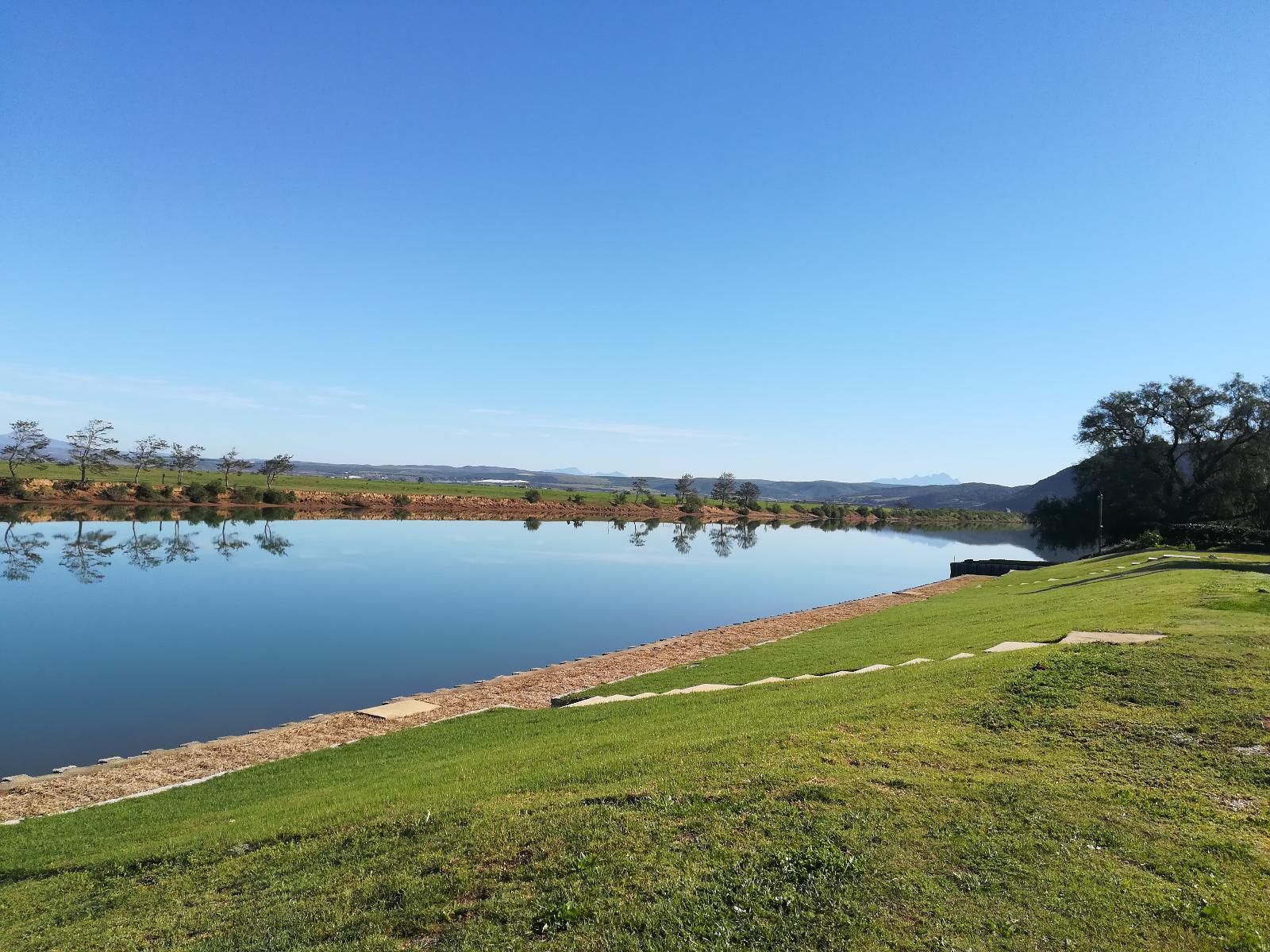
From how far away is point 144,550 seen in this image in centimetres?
5469

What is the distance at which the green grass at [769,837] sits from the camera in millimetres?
5191

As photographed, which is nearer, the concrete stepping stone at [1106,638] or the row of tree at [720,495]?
the concrete stepping stone at [1106,638]

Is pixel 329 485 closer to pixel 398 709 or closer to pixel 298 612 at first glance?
pixel 298 612

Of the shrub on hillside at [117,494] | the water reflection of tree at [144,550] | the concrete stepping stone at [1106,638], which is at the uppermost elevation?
the shrub on hillside at [117,494]

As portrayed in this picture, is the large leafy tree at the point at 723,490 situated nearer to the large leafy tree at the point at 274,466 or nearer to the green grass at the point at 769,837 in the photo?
the large leafy tree at the point at 274,466

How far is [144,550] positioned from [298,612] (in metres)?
31.7

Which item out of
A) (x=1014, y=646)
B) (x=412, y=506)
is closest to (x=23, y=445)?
(x=412, y=506)

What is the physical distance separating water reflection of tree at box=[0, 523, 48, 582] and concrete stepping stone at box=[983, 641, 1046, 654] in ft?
155

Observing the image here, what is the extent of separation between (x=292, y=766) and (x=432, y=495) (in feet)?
397

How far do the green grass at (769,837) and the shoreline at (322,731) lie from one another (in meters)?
1.74

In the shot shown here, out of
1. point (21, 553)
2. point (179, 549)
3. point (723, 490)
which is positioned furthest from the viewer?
point (723, 490)

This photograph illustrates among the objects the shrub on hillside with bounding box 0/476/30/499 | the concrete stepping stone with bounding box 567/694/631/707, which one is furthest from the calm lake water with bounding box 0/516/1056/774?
the shrub on hillside with bounding box 0/476/30/499

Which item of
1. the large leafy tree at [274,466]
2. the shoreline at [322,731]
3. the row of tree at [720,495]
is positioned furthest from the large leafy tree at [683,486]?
the shoreline at [322,731]

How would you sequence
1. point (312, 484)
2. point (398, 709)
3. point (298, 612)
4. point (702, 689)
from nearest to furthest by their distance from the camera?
1. point (702, 689)
2. point (398, 709)
3. point (298, 612)
4. point (312, 484)
